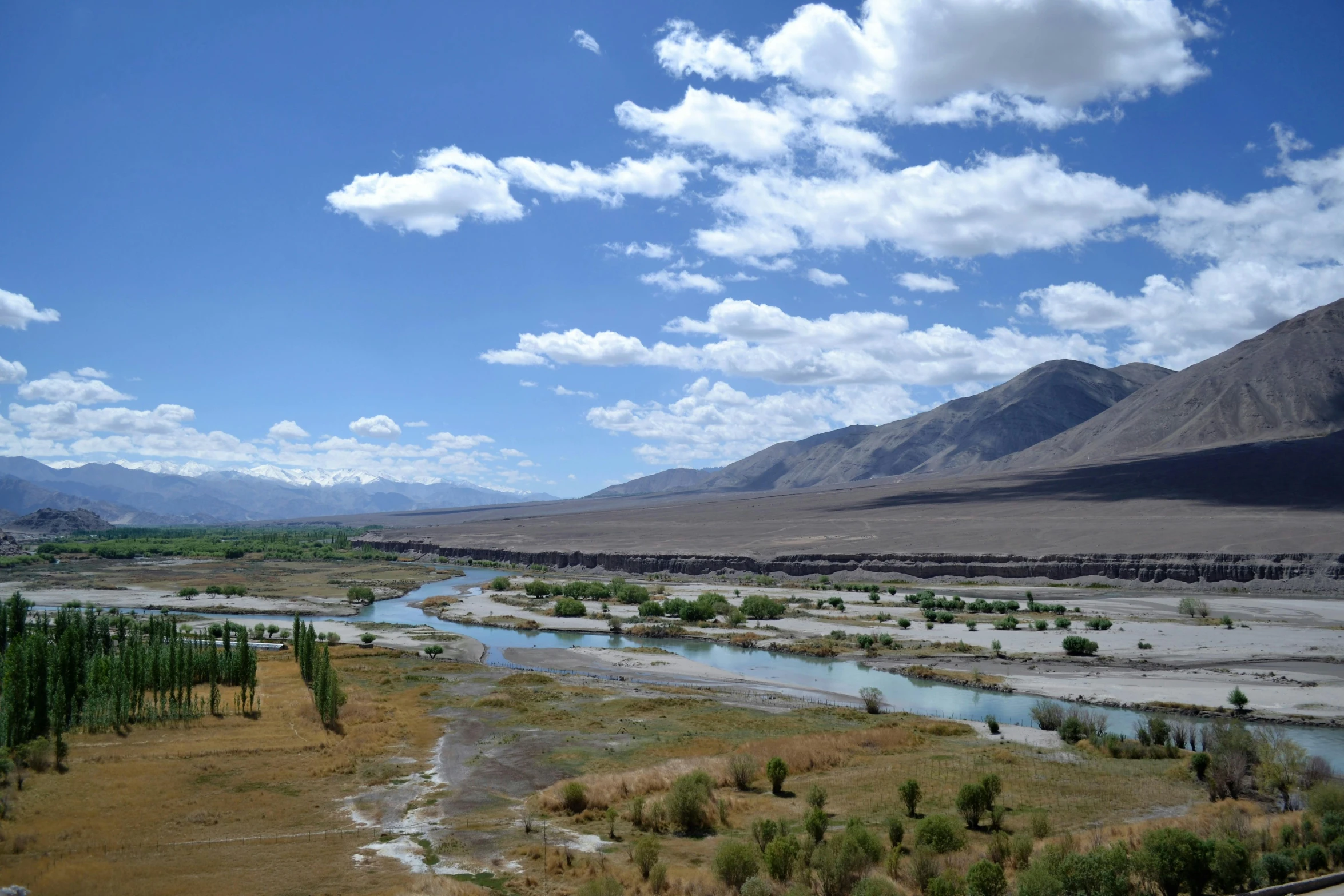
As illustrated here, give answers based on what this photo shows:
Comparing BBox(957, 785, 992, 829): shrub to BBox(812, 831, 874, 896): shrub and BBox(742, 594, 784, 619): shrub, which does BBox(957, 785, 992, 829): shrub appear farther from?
BBox(742, 594, 784, 619): shrub

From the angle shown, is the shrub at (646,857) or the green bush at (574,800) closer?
the shrub at (646,857)

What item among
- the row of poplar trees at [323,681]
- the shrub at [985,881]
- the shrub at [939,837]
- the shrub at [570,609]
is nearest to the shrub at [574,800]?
the shrub at [939,837]

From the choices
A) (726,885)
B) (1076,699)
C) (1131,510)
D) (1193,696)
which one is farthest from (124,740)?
(1131,510)

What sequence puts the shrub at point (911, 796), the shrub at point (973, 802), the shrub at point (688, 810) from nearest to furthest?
1. the shrub at point (973, 802)
2. the shrub at point (688, 810)
3. the shrub at point (911, 796)

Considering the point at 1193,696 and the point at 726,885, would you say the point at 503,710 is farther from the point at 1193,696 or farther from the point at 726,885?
the point at 1193,696

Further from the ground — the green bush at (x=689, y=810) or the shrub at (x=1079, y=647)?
the green bush at (x=689, y=810)

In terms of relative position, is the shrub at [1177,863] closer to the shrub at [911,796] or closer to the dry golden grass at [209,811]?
the shrub at [911,796]

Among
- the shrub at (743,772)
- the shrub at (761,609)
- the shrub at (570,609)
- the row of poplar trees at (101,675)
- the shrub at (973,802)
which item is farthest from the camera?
the shrub at (570,609)
